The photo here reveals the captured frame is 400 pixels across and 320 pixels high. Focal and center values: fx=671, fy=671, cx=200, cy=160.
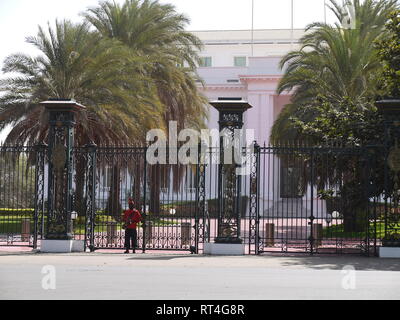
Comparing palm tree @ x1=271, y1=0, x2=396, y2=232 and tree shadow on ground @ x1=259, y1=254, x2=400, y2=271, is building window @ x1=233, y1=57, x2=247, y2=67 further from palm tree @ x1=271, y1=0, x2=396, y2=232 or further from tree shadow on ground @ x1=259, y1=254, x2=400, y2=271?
tree shadow on ground @ x1=259, y1=254, x2=400, y2=271

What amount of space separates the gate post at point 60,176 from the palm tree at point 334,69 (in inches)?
404

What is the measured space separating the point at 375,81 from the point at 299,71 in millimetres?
4473

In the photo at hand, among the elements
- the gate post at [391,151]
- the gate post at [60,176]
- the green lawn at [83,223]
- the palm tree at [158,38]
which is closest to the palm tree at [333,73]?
the palm tree at [158,38]

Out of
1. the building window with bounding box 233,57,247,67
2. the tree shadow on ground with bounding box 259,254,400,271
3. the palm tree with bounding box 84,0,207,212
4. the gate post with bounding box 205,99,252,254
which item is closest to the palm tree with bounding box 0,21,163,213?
the palm tree with bounding box 84,0,207,212

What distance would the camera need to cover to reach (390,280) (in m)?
11.6

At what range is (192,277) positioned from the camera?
11859mm

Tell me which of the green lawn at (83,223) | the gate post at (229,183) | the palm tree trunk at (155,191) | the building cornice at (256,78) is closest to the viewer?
the gate post at (229,183)

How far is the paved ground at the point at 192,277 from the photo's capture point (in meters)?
9.51

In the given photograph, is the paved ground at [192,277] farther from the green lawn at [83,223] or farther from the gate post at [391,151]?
the green lawn at [83,223]

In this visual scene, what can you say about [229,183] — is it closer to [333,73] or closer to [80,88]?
[80,88]

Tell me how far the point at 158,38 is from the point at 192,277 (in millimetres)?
20812

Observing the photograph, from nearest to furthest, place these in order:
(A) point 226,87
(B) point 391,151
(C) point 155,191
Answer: (B) point 391,151 < (C) point 155,191 < (A) point 226,87

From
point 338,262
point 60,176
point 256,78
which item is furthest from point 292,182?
point 256,78

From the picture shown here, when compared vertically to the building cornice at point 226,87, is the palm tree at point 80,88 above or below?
below
